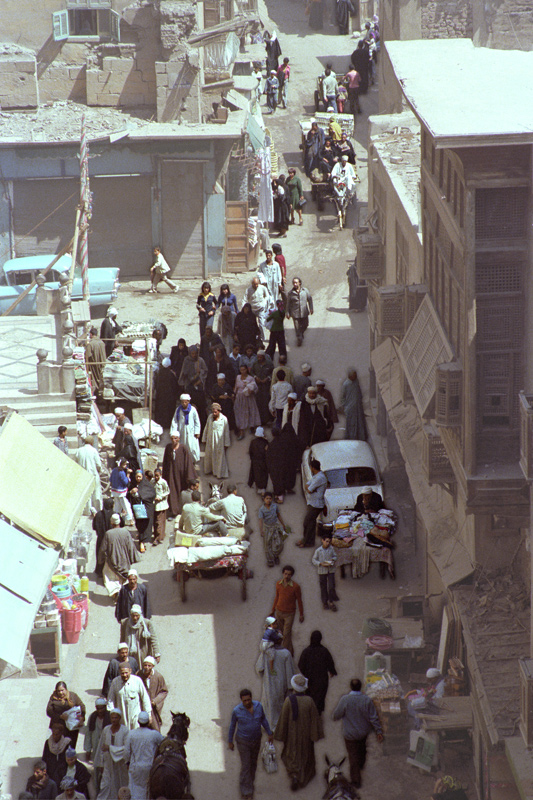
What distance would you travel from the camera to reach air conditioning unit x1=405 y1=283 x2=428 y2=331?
14.6m

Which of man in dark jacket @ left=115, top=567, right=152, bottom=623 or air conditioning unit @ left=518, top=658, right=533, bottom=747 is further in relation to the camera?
man in dark jacket @ left=115, top=567, right=152, bottom=623

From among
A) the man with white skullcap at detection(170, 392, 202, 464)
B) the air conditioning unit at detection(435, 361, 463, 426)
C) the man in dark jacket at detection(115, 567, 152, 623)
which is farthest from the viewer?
the man with white skullcap at detection(170, 392, 202, 464)

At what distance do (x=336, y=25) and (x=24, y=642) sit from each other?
123 ft

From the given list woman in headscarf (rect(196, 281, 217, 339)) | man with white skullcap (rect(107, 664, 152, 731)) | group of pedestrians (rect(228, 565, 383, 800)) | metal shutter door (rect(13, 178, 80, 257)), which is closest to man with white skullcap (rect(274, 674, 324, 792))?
group of pedestrians (rect(228, 565, 383, 800))

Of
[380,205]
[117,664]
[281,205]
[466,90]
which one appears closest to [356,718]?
[117,664]

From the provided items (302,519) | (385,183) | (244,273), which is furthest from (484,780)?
(244,273)

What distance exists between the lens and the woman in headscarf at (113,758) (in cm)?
1209

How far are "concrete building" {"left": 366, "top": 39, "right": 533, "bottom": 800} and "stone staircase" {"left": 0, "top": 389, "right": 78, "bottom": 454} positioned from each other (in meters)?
5.84

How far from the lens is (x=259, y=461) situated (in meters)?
18.6

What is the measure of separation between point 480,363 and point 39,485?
5698mm

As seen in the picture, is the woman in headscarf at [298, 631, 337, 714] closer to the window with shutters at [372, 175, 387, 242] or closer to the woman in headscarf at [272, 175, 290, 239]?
the window with shutters at [372, 175, 387, 242]

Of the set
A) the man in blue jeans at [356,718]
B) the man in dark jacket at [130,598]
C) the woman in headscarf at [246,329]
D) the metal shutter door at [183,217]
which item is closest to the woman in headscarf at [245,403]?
the woman in headscarf at [246,329]

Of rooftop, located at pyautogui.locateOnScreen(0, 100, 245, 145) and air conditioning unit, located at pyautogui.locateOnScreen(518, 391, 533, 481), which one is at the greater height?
rooftop, located at pyautogui.locateOnScreen(0, 100, 245, 145)

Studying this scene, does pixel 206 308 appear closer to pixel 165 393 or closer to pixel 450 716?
pixel 165 393
